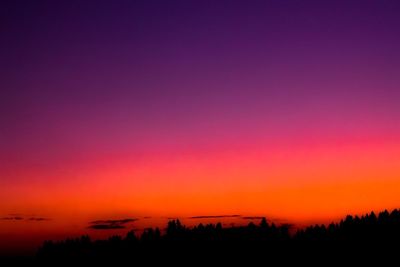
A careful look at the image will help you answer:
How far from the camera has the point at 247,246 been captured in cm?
13175

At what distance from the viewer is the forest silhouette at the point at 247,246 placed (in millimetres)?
107688

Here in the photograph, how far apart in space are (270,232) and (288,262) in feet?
70.0

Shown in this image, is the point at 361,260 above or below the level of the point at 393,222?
below

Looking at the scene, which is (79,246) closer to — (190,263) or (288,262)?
(190,263)

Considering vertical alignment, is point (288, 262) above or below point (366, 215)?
below

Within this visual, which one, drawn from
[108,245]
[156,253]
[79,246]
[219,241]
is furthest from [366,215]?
[79,246]

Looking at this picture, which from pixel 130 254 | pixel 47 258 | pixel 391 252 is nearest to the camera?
pixel 391 252

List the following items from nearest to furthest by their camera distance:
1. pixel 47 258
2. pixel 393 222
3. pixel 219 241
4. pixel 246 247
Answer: pixel 393 222 < pixel 246 247 < pixel 219 241 < pixel 47 258

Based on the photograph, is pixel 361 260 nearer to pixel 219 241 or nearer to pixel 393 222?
pixel 393 222

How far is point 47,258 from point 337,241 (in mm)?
93755

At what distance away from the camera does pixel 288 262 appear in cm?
11838

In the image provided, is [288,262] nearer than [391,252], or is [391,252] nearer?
[391,252]

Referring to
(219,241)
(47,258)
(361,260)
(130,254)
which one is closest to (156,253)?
(130,254)

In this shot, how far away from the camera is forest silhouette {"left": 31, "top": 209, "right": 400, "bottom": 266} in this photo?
107688 millimetres
